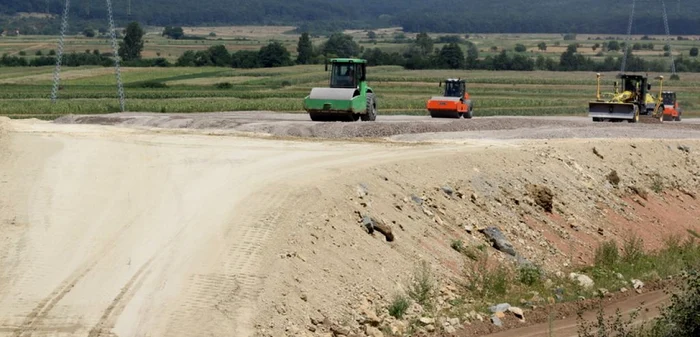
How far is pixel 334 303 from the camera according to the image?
67.4ft

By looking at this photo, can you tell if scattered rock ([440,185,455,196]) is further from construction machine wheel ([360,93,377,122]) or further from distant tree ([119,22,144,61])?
distant tree ([119,22,144,61])

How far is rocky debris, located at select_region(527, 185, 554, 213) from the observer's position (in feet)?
102

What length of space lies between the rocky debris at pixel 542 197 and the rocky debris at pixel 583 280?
3992 mm

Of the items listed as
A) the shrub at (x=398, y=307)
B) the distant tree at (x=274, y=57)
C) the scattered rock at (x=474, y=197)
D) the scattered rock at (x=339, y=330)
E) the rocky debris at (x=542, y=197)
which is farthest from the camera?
the distant tree at (x=274, y=57)

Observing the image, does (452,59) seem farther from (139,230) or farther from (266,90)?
(139,230)

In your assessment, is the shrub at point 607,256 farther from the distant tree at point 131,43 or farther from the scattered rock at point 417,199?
the distant tree at point 131,43

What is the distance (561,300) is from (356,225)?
15.7 ft

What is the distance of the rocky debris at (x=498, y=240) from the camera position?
2731 centimetres

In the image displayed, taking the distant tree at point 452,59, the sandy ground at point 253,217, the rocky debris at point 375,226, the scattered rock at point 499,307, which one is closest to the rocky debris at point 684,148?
the sandy ground at point 253,217

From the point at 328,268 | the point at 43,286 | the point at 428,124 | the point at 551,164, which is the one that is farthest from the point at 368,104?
the point at 43,286

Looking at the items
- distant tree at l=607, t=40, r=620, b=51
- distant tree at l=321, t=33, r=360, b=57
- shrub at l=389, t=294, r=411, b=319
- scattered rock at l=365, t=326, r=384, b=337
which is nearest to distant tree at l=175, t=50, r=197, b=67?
distant tree at l=321, t=33, r=360, b=57

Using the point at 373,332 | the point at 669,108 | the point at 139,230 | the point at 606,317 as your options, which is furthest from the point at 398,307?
the point at 669,108

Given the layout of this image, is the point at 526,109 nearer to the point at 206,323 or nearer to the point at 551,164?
the point at 551,164

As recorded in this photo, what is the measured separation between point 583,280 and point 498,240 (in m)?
2.10
